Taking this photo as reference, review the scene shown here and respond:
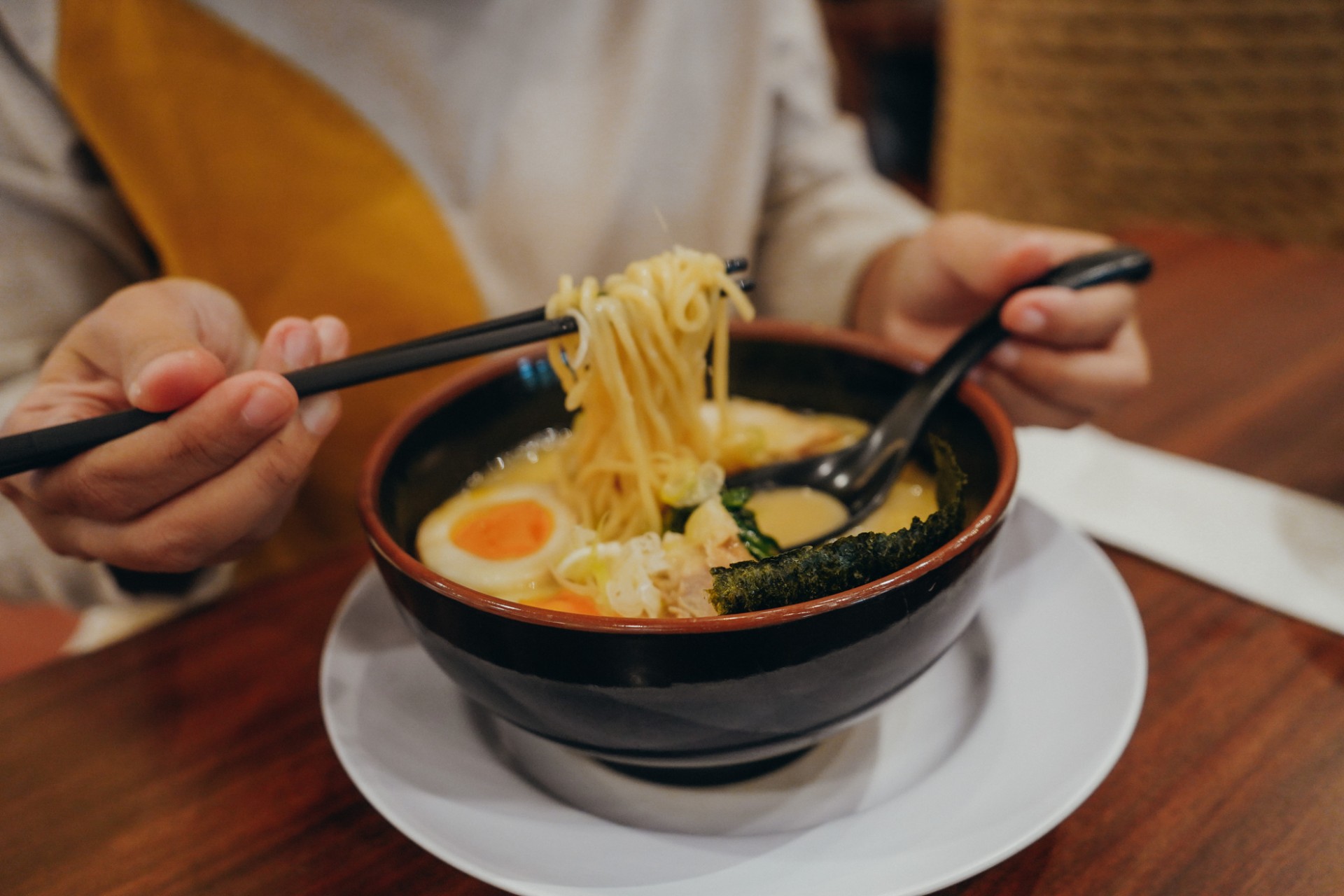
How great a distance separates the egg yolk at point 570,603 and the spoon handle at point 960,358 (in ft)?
Answer: 1.27

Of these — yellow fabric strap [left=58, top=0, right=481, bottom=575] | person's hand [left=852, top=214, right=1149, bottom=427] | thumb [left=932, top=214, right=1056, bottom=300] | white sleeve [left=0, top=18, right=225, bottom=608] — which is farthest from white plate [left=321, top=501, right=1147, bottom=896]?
yellow fabric strap [left=58, top=0, right=481, bottom=575]

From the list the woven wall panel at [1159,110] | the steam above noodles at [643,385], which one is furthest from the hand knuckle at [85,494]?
the woven wall panel at [1159,110]

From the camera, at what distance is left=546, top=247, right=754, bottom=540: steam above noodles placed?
1.06 m

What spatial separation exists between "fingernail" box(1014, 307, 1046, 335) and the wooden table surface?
0.32 m

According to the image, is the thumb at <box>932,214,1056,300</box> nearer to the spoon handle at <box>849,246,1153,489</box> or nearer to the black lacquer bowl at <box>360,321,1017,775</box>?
the spoon handle at <box>849,246,1153,489</box>

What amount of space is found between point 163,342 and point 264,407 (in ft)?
0.55

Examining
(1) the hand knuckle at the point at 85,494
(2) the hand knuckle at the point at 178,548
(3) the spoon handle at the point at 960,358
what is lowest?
(3) the spoon handle at the point at 960,358

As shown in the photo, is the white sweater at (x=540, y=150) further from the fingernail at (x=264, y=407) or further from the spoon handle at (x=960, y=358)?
the fingernail at (x=264, y=407)

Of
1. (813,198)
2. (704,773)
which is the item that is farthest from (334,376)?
(813,198)

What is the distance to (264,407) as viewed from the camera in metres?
0.81

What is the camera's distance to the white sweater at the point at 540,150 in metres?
1.47

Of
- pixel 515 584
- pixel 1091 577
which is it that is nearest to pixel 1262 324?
pixel 1091 577

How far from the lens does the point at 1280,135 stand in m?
2.73

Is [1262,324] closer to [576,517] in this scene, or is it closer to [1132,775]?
[1132,775]
